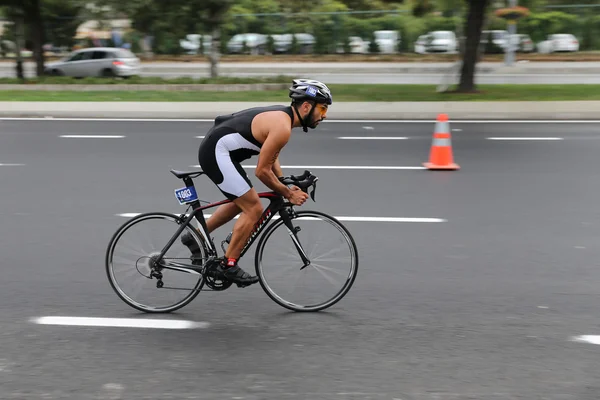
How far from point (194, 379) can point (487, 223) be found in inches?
181

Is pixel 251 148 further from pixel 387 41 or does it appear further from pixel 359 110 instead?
pixel 387 41

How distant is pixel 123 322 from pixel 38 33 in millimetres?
25629

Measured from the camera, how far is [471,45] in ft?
70.4

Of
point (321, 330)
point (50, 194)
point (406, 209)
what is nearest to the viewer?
point (321, 330)

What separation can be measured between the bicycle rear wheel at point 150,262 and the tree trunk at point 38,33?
2493 cm

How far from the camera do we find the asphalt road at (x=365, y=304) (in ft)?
14.8

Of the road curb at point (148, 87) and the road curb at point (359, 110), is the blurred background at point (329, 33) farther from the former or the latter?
the road curb at point (359, 110)

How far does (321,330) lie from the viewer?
5.36 meters

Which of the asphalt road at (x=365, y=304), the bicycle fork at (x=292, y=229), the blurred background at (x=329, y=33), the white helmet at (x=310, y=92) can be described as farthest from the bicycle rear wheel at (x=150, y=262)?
the blurred background at (x=329, y=33)

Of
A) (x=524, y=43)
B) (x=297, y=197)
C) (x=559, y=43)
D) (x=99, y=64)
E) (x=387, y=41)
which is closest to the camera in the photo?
(x=297, y=197)

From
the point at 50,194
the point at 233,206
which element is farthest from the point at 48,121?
the point at 233,206

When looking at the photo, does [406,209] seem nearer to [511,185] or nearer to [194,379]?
[511,185]

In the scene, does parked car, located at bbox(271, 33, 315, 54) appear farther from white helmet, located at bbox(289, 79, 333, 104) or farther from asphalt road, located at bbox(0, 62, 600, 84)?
white helmet, located at bbox(289, 79, 333, 104)

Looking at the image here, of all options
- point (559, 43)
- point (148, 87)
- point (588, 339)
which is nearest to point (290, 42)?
point (559, 43)
